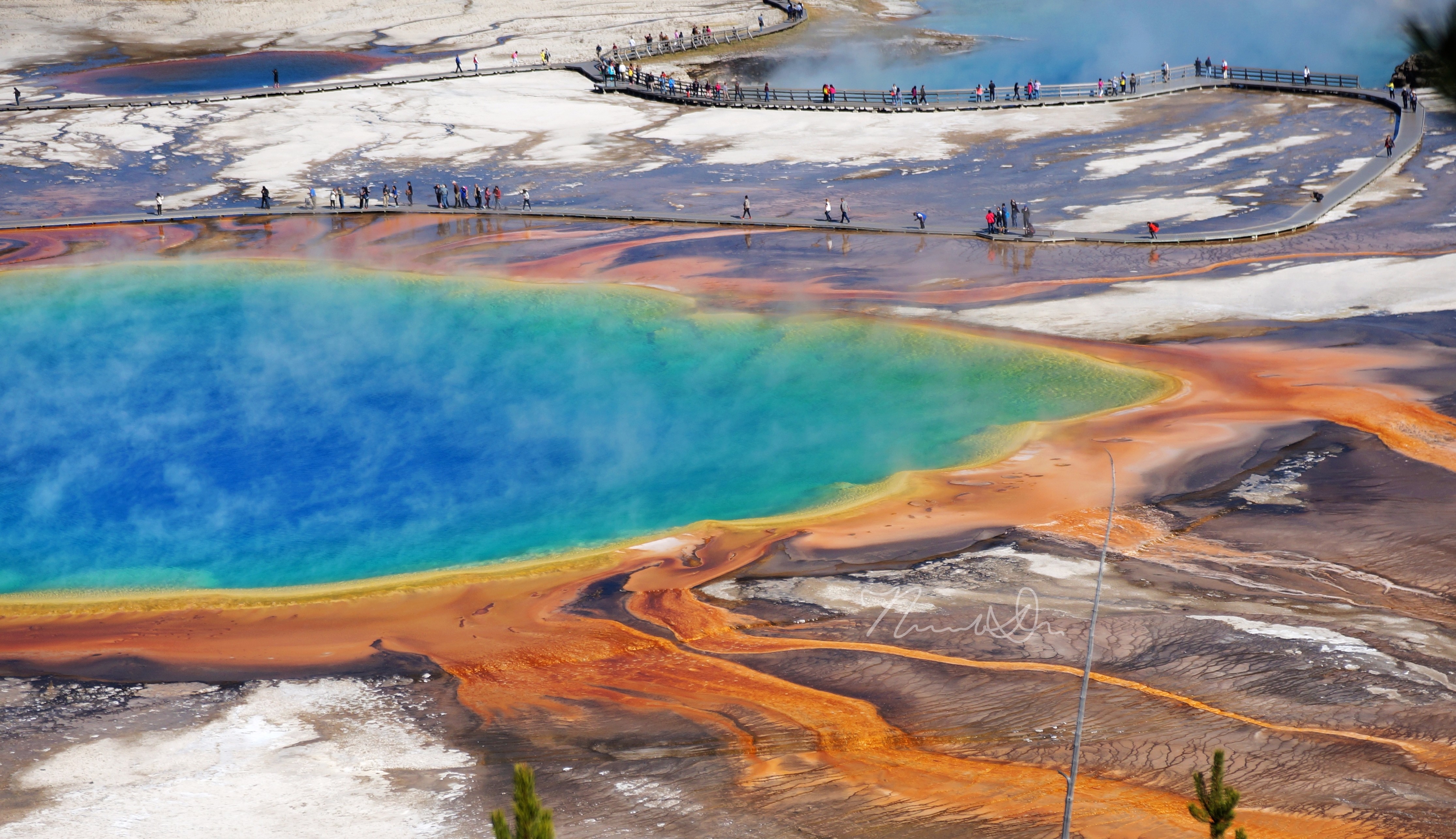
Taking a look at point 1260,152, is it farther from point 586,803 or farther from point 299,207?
point 586,803

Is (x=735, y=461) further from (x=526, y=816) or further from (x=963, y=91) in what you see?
(x=963, y=91)

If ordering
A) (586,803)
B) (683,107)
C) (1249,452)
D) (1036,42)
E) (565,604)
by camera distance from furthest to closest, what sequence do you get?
(1036,42) < (683,107) < (1249,452) < (565,604) < (586,803)

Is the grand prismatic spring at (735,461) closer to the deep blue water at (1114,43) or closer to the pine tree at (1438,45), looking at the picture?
the pine tree at (1438,45)

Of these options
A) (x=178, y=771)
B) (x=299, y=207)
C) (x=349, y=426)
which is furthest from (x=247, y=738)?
(x=299, y=207)

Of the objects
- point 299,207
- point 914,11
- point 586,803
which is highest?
point 914,11

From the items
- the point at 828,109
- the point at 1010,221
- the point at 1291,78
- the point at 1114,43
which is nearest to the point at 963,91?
the point at 828,109

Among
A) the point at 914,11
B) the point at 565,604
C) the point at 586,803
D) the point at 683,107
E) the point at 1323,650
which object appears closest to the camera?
the point at 586,803

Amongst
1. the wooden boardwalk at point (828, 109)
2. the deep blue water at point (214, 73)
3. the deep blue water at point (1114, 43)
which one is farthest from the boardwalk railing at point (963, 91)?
the deep blue water at point (214, 73)
